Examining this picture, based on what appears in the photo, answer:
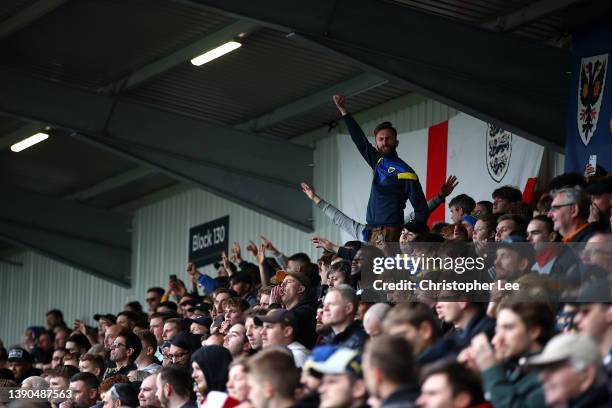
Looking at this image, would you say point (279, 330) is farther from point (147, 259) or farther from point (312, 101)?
point (147, 259)

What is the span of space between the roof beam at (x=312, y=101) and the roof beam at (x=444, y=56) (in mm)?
3457

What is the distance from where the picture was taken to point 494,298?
23.2ft

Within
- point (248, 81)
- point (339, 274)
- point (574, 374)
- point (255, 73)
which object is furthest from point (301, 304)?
point (248, 81)

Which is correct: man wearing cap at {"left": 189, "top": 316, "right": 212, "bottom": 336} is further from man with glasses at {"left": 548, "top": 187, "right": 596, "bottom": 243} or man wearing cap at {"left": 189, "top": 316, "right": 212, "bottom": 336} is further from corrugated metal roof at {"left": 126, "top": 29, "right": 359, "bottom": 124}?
corrugated metal roof at {"left": 126, "top": 29, "right": 359, "bottom": 124}

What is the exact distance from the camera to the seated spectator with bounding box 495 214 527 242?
881 centimetres

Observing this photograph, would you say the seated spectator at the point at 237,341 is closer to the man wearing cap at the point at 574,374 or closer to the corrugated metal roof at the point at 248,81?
the man wearing cap at the point at 574,374

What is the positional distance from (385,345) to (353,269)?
4.33 m

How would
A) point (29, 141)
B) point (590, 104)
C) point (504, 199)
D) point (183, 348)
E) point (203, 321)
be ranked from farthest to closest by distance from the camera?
point (29, 141)
point (590, 104)
point (203, 321)
point (504, 199)
point (183, 348)

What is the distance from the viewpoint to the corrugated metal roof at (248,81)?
16.6 m

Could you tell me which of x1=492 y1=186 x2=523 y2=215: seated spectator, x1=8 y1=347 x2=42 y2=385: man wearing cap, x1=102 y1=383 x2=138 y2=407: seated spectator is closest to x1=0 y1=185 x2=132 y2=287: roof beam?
x1=8 y1=347 x2=42 y2=385: man wearing cap

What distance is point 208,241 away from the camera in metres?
22.0

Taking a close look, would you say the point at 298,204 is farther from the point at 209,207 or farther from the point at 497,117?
the point at 497,117

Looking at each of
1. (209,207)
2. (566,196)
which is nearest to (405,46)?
(566,196)

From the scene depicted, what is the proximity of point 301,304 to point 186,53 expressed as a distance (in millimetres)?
8014
